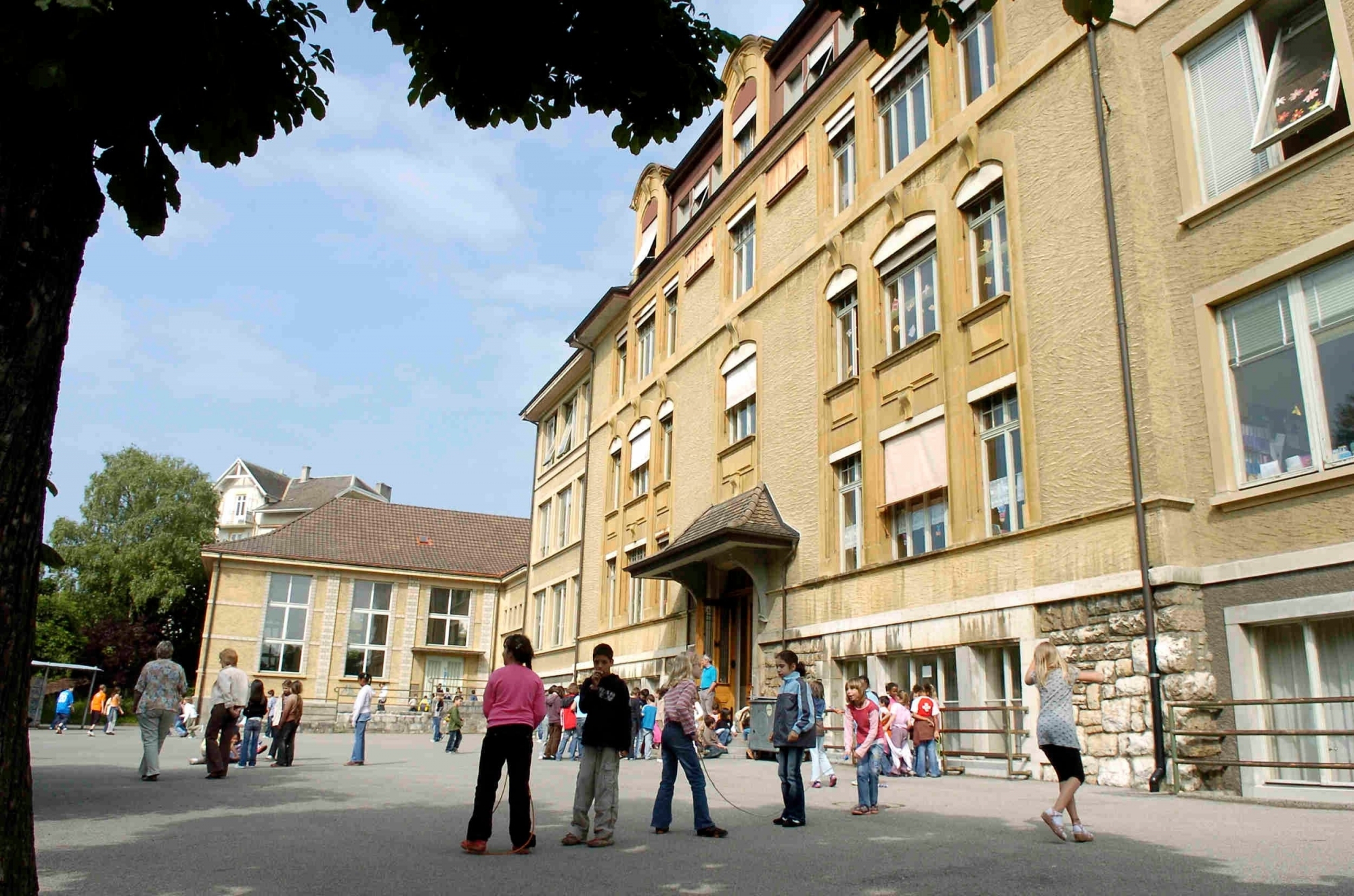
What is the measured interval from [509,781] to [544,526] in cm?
3319

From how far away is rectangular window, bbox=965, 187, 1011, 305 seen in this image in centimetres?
1656

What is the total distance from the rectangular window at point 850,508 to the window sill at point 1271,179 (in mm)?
7681

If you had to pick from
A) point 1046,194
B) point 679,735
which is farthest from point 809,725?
point 1046,194

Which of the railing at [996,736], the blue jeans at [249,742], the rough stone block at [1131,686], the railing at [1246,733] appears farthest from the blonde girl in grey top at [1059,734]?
the blue jeans at [249,742]

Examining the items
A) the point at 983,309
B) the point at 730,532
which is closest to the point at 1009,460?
the point at 983,309

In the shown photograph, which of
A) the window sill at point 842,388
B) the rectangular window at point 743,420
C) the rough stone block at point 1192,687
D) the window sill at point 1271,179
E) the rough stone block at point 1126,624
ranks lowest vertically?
the rough stone block at point 1192,687

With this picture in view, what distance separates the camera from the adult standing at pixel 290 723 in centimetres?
1833

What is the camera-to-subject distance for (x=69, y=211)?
413 centimetres

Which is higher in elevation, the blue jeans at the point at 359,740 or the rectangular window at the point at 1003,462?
the rectangular window at the point at 1003,462

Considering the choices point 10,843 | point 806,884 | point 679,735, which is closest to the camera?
point 10,843

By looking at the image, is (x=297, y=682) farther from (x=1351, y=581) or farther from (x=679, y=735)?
(x=1351, y=581)

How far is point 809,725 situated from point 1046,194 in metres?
9.67

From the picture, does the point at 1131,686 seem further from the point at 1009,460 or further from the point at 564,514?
the point at 564,514

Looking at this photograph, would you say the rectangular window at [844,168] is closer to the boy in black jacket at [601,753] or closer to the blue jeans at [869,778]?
the blue jeans at [869,778]
